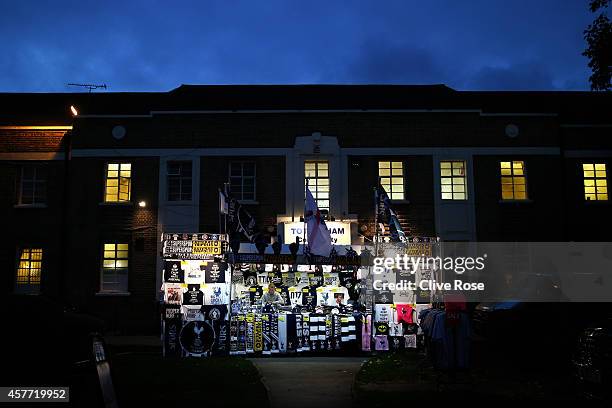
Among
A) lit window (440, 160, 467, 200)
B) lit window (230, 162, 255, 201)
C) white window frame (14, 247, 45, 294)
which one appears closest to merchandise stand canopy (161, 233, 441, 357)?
lit window (230, 162, 255, 201)

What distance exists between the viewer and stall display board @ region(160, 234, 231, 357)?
1441 centimetres

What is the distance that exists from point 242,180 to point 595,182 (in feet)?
41.5

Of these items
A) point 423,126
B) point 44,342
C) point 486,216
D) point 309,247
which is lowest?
point 44,342

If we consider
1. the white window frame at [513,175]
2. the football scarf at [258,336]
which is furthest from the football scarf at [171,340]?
the white window frame at [513,175]

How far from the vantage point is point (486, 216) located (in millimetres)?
20453

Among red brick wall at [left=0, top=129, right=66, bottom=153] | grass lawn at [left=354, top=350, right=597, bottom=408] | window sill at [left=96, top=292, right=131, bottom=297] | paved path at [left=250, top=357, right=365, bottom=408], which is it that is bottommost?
paved path at [left=250, top=357, right=365, bottom=408]

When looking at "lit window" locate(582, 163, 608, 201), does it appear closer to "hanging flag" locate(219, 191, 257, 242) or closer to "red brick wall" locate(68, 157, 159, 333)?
"hanging flag" locate(219, 191, 257, 242)

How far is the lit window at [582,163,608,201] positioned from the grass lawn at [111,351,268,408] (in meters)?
14.5

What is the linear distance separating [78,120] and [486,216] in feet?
48.0

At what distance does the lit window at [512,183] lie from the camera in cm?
2086

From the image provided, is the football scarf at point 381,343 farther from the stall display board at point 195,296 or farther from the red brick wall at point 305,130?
the red brick wall at point 305,130

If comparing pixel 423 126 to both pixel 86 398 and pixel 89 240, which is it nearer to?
pixel 89 240

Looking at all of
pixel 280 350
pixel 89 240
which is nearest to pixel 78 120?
pixel 89 240

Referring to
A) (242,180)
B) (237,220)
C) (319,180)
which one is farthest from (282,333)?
(242,180)
